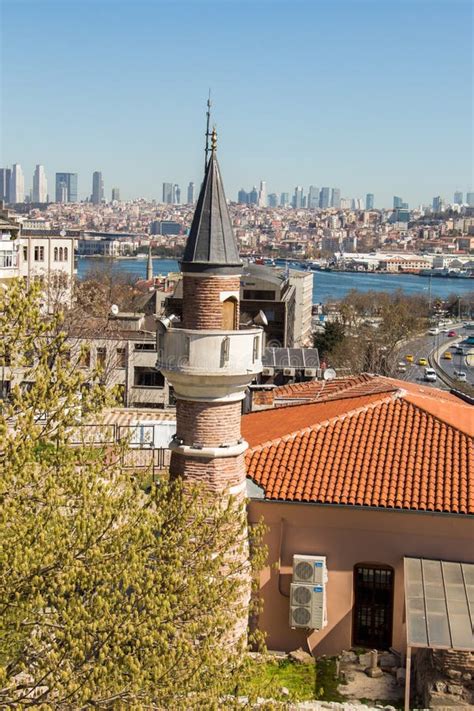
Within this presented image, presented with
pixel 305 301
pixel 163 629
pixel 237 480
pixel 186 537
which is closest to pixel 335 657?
pixel 237 480

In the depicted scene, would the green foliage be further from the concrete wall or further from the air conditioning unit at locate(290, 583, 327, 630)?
the air conditioning unit at locate(290, 583, 327, 630)

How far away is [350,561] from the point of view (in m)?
12.1

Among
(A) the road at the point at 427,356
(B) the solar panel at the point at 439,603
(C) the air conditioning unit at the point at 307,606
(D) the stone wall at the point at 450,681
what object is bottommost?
(A) the road at the point at 427,356

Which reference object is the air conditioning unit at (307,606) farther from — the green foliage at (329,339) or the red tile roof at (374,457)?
the green foliage at (329,339)

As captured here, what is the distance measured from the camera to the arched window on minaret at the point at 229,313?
10883mm

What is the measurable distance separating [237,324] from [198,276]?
0.78 meters

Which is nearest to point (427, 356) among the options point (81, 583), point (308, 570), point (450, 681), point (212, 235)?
point (308, 570)

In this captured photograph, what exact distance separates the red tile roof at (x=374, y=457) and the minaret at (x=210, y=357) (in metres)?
1.54

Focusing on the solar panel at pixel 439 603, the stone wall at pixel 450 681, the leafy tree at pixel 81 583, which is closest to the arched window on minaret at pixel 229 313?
the leafy tree at pixel 81 583

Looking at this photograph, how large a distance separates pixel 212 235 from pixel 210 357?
4.58ft

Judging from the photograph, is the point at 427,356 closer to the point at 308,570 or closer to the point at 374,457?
the point at 374,457

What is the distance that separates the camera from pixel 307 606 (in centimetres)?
1171

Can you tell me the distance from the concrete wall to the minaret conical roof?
10.6 feet

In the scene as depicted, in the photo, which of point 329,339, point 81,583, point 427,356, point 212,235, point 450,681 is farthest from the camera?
point 427,356
